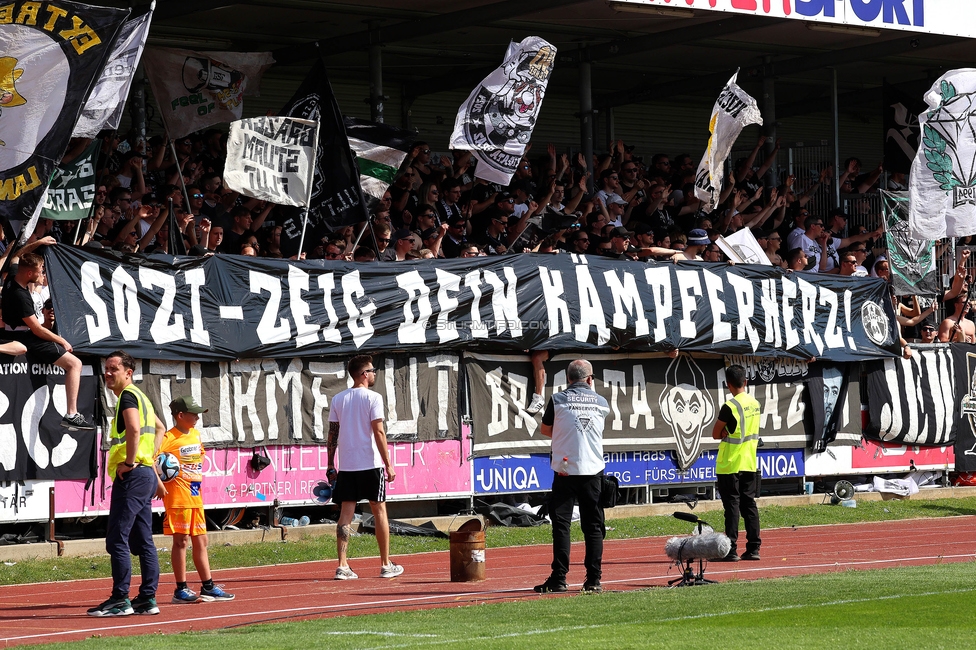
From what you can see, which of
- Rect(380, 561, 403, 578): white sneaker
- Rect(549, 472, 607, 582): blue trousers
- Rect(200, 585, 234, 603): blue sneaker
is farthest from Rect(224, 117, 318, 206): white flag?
Rect(549, 472, 607, 582): blue trousers

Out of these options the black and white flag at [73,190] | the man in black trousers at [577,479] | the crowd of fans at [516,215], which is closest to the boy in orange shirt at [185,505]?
the man in black trousers at [577,479]

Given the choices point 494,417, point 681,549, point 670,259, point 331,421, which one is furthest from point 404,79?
point 681,549

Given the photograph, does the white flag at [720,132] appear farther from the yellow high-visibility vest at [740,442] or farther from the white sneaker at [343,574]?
the white sneaker at [343,574]

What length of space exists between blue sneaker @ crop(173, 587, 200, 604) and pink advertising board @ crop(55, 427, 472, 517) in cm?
340

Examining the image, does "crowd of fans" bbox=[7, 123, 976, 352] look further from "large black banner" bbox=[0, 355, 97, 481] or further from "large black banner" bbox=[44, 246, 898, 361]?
"large black banner" bbox=[0, 355, 97, 481]

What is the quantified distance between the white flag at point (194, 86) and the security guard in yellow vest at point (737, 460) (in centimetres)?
781

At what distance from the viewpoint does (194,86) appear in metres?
18.7

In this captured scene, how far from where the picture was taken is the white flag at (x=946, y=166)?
22328 millimetres

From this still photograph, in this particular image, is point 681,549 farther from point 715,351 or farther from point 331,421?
point 715,351

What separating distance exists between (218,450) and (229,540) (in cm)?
97

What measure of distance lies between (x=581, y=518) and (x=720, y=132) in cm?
973

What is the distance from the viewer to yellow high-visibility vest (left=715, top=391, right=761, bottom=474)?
47.7ft

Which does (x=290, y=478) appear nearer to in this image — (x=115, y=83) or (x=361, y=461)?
(x=361, y=461)

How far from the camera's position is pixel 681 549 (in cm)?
1185
